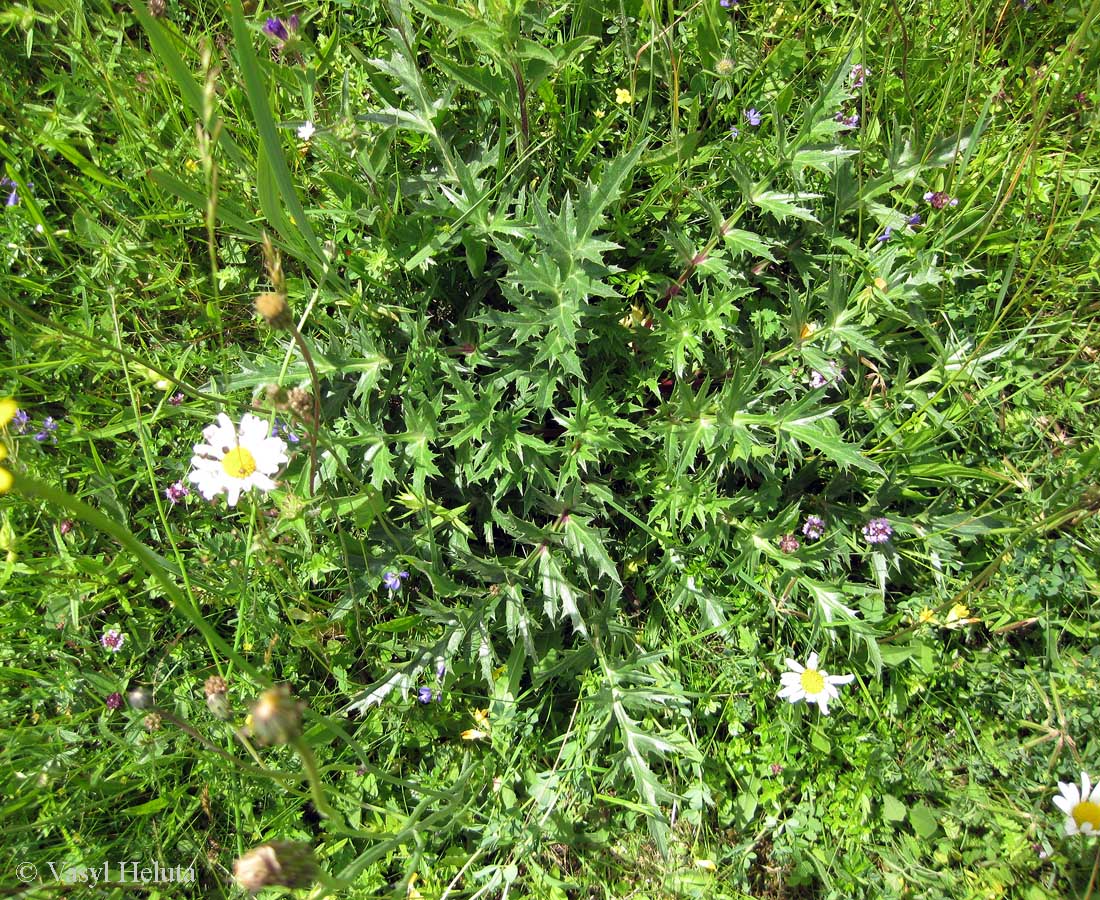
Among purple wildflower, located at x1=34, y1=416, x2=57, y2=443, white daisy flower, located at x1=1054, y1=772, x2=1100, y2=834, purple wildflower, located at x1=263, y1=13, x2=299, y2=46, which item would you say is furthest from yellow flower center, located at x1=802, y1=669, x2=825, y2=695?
purple wildflower, located at x1=34, y1=416, x2=57, y2=443

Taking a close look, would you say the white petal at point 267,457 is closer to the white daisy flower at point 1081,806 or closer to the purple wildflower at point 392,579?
the purple wildflower at point 392,579

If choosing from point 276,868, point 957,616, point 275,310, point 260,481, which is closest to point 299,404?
point 275,310

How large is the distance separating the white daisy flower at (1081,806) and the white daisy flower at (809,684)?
69 centimetres

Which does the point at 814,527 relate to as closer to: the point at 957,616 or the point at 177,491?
the point at 957,616

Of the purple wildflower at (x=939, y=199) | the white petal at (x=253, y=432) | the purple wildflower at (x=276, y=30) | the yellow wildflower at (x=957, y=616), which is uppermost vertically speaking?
the purple wildflower at (x=276, y=30)

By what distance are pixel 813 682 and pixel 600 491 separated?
91 centimetres

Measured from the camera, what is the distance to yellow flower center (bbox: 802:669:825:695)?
88.7 inches

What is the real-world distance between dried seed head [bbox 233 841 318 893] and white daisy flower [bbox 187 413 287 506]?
820mm

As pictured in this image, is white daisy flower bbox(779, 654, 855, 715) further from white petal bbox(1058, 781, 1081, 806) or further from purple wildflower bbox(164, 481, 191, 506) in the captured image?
purple wildflower bbox(164, 481, 191, 506)

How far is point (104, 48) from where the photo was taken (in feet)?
8.64

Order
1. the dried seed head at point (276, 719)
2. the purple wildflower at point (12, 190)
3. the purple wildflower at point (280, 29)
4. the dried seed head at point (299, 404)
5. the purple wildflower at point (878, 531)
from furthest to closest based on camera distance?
the purple wildflower at point (12, 190), the purple wildflower at point (878, 531), the purple wildflower at point (280, 29), the dried seed head at point (299, 404), the dried seed head at point (276, 719)

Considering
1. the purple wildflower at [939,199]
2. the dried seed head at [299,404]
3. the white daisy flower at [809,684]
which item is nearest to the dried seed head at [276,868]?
the dried seed head at [299,404]

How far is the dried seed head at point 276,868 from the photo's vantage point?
3.05 ft

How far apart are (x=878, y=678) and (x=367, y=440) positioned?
176 cm
